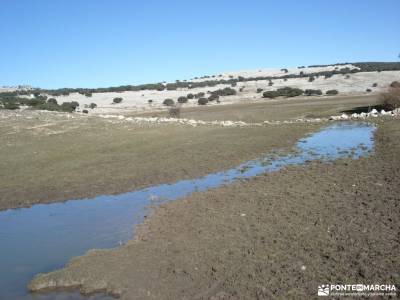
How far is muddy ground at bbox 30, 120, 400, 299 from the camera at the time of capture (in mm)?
7887

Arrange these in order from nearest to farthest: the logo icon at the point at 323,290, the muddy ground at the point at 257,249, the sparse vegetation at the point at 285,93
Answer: the logo icon at the point at 323,290
the muddy ground at the point at 257,249
the sparse vegetation at the point at 285,93

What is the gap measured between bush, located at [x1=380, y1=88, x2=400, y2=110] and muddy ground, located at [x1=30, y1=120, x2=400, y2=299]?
105 feet

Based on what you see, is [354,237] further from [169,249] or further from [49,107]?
[49,107]

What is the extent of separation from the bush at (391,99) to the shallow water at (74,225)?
81.8 feet

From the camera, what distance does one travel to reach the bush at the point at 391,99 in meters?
42.6

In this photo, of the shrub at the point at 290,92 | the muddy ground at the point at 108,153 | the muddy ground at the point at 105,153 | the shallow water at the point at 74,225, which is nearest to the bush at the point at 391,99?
the muddy ground at the point at 108,153

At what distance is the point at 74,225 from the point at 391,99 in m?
39.6

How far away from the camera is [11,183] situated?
739 inches

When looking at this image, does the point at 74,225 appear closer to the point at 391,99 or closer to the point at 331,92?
the point at 391,99

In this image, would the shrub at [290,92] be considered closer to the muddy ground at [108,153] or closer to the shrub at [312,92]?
the shrub at [312,92]

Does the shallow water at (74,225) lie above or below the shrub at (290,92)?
below

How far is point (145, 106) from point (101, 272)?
6793cm

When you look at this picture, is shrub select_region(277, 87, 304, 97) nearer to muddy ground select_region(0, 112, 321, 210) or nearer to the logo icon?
muddy ground select_region(0, 112, 321, 210)

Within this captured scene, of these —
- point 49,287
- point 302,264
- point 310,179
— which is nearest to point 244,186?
point 310,179
